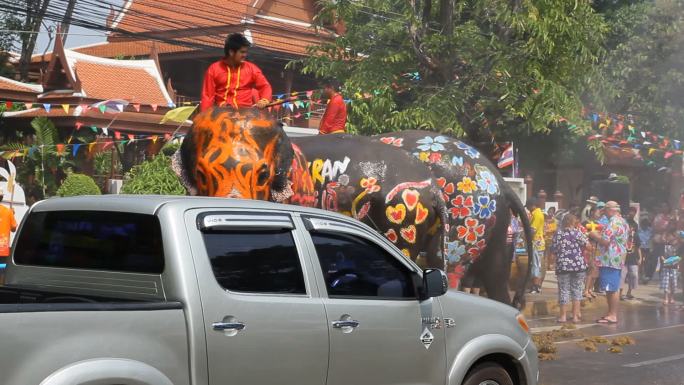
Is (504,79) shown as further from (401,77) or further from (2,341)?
(2,341)

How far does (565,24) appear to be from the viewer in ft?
45.6

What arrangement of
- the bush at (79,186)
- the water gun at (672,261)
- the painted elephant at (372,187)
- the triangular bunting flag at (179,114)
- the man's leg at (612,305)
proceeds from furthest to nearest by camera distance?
the triangular bunting flag at (179,114), the water gun at (672,261), the bush at (79,186), the man's leg at (612,305), the painted elephant at (372,187)

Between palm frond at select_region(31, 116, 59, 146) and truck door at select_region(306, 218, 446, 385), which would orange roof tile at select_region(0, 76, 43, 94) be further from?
truck door at select_region(306, 218, 446, 385)

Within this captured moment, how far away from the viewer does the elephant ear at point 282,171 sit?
27.2 ft

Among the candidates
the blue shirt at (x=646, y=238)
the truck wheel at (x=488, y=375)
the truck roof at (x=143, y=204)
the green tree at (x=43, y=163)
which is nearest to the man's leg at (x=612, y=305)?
the blue shirt at (x=646, y=238)

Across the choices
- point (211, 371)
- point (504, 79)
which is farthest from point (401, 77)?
point (211, 371)

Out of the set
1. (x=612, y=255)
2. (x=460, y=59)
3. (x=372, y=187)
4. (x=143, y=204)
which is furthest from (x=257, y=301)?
(x=612, y=255)

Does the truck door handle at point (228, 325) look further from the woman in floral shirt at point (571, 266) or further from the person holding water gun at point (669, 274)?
the person holding water gun at point (669, 274)

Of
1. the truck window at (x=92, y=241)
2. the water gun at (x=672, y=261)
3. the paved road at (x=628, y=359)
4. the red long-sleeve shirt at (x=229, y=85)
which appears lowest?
the paved road at (x=628, y=359)

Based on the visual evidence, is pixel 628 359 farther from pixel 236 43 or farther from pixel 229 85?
pixel 236 43

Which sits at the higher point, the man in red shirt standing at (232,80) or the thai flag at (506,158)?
the thai flag at (506,158)

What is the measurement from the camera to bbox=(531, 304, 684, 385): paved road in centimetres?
977

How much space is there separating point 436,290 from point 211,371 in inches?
61.7

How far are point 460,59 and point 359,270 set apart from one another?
9.48 meters
